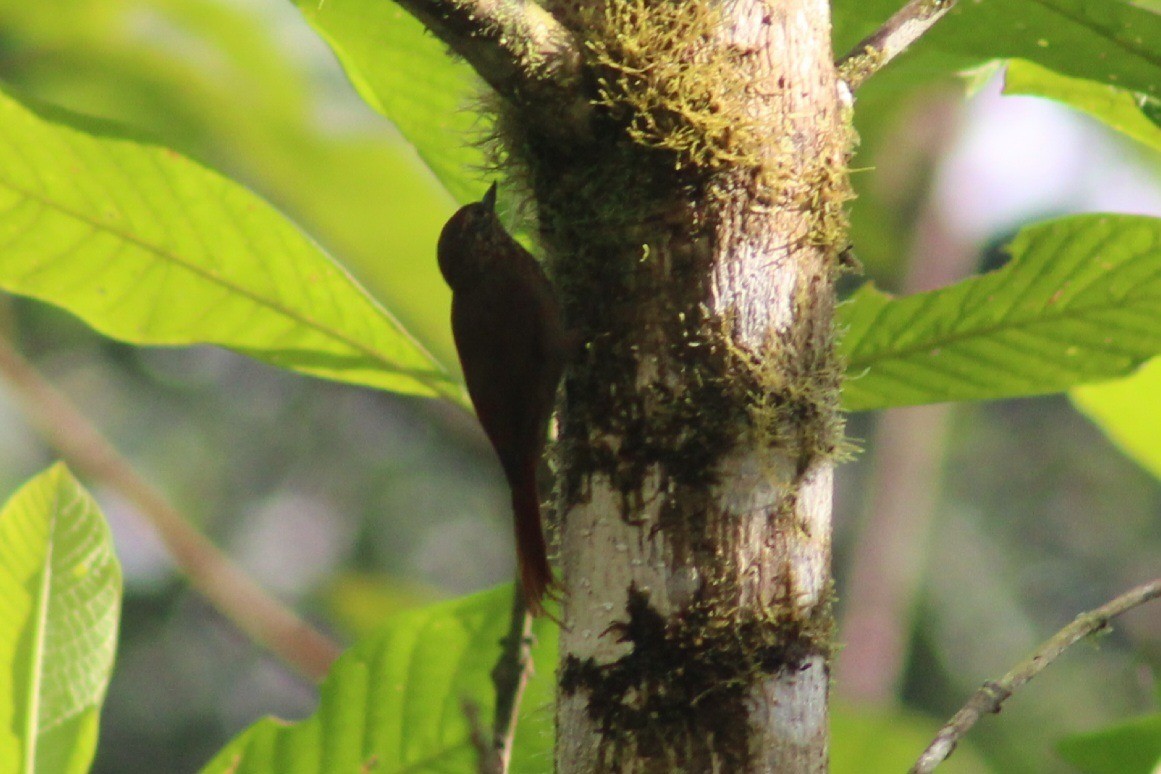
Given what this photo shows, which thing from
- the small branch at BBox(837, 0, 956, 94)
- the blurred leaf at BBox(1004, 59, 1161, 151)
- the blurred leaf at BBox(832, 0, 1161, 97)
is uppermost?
the small branch at BBox(837, 0, 956, 94)

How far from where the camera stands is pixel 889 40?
1.22 metres

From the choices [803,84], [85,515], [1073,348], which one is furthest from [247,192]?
[1073,348]

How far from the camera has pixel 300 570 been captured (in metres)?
10.6

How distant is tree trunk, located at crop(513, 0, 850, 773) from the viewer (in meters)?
1.03

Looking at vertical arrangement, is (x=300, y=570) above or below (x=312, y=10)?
below

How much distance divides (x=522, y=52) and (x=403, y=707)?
804mm

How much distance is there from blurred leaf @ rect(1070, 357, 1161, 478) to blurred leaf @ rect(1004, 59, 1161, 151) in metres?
0.38

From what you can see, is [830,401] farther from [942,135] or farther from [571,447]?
[942,135]

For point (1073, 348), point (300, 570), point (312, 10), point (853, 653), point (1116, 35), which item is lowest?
point (300, 570)

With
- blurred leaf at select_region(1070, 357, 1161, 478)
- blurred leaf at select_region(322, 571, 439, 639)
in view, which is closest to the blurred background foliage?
blurred leaf at select_region(322, 571, 439, 639)

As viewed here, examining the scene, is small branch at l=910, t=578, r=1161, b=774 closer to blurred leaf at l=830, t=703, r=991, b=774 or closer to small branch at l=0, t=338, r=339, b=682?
blurred leaf at l=830, t=703, r=991, b=774

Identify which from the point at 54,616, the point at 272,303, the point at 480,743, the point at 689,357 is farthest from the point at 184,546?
the point at 480,743

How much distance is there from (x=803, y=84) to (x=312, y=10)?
64 centimetres

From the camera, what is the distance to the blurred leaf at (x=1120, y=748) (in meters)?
1.38
